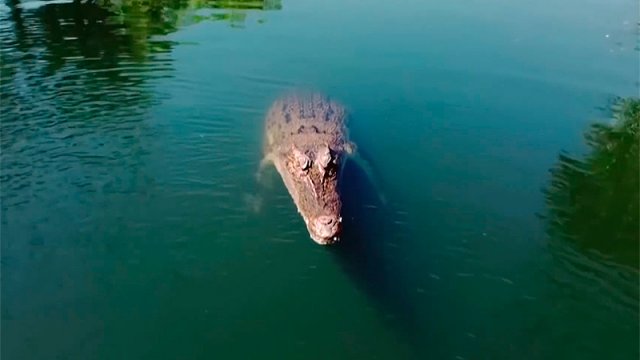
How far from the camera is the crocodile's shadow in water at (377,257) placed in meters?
8.76

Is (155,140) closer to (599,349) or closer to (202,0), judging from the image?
(599,349)

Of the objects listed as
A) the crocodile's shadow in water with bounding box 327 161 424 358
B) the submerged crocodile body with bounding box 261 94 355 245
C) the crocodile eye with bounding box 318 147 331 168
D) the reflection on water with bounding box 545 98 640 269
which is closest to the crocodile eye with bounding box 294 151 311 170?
the submerged crocodile body with bounding box 261 94 355 245

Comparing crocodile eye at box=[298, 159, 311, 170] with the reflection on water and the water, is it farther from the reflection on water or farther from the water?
the reflection on water

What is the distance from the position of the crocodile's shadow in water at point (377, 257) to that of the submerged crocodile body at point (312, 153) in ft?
1.27

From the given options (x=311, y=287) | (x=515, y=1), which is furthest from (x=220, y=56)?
(x=515, y=1)

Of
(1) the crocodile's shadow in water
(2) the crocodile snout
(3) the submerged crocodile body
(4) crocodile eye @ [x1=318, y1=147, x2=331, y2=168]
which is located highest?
(4) crocodile eye @ [x1=318, y1=147, x2=331, y2=168]

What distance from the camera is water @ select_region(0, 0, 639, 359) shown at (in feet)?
28.0

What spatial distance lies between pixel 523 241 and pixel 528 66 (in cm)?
803

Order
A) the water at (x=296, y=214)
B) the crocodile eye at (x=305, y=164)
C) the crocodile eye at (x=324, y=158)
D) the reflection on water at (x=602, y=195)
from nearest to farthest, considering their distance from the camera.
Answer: the water at (x=296, y=214)
the reflection on water at (x=602, y=195)
the crocodile eye at (x=324, y=158)
the crocodile eye at (x=305, y=164)

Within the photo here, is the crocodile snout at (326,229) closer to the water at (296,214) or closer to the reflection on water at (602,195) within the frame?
the water at (296,214)

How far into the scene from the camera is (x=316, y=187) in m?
10.7

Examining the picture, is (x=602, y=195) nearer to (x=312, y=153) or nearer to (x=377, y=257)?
(x=377, y=257)

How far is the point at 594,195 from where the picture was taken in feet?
37.6

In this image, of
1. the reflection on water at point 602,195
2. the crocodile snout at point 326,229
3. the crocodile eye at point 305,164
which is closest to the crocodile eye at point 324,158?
the crocodile eye at point 305,164
